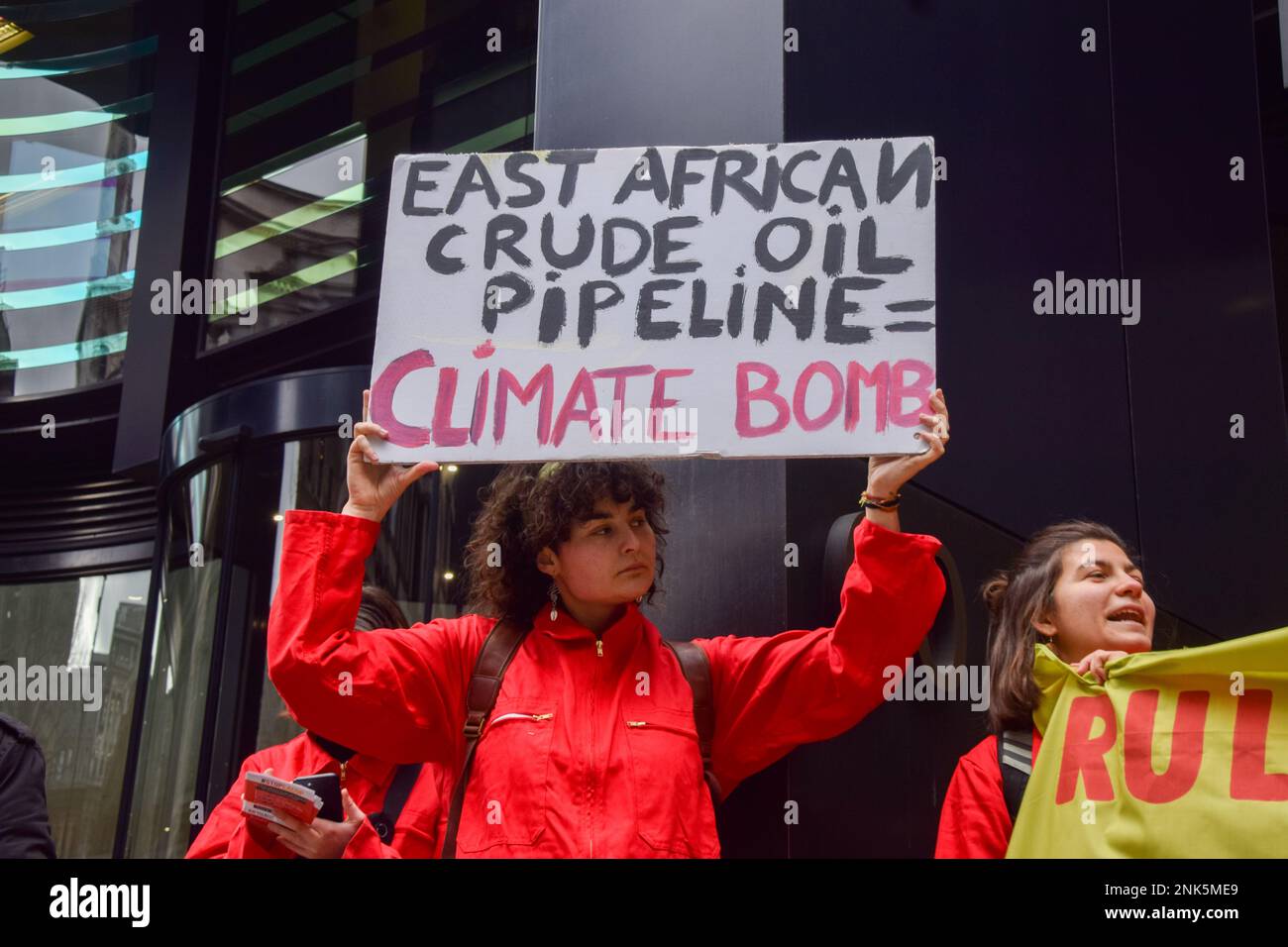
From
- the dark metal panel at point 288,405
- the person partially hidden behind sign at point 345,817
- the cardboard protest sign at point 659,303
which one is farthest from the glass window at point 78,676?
the cardboard protest sign at point 659,303

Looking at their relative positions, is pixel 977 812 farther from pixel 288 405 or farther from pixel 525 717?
pixel 288 405

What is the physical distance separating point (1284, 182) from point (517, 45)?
3.93 metres

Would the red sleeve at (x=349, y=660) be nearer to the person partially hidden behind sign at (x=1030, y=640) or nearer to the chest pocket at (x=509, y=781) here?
the chest pocket at (x=509, y=781)

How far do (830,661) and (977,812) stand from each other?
405mm

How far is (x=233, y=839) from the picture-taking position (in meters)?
2.50

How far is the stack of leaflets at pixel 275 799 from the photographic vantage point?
2269mm

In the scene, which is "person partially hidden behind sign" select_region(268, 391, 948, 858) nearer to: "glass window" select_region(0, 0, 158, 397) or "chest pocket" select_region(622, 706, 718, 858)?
"chest pocket" select_region(622, 706, 718, 858)

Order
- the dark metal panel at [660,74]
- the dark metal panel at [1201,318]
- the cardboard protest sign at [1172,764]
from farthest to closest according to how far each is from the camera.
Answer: the dark metal panel at [1201,318]
the dark metal panel at [660,74]
the cardboard protest sign at [1172,764]

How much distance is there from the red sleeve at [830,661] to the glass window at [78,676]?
5.10 m

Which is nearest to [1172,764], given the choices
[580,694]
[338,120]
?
[580,694]

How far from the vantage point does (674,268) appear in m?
2.67

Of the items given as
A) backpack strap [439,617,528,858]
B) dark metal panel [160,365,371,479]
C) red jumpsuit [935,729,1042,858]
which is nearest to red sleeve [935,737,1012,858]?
red jumpsuit [935,729,1042,858]

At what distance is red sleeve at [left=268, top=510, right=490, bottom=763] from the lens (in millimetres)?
2484
